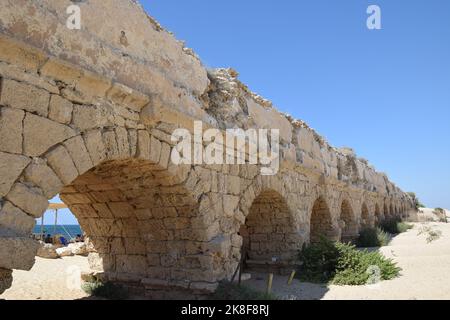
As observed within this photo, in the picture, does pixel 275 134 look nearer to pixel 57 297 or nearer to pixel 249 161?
pixel 249 161

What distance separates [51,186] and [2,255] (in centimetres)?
64

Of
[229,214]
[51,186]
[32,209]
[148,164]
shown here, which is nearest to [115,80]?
[148,164]

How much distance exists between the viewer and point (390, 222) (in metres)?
18.2

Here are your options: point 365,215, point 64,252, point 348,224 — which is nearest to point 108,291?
point 64,252

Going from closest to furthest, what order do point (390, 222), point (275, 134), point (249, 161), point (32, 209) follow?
point (32, 209) → point (249, 161) → point (275, 134) → point (390, 222)

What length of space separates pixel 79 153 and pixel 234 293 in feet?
8.96

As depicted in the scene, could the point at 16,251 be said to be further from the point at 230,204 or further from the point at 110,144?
the point at 230,204

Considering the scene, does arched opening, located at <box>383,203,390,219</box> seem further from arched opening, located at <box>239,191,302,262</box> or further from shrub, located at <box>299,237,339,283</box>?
arched opening, located at <box>239,191,302,262</box>

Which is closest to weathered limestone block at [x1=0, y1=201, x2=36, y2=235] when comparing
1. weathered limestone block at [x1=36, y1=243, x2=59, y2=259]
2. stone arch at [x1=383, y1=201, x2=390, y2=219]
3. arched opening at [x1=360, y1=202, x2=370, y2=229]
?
weathered limestone block at [x1=36, y1=243, x2=59, y2=259]

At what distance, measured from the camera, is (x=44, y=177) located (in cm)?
313

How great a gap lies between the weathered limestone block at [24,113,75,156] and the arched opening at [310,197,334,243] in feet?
26.0

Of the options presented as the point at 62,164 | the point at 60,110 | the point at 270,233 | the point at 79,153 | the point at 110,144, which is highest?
the point at 60,110

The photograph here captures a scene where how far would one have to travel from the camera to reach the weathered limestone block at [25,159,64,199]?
3041 mm
